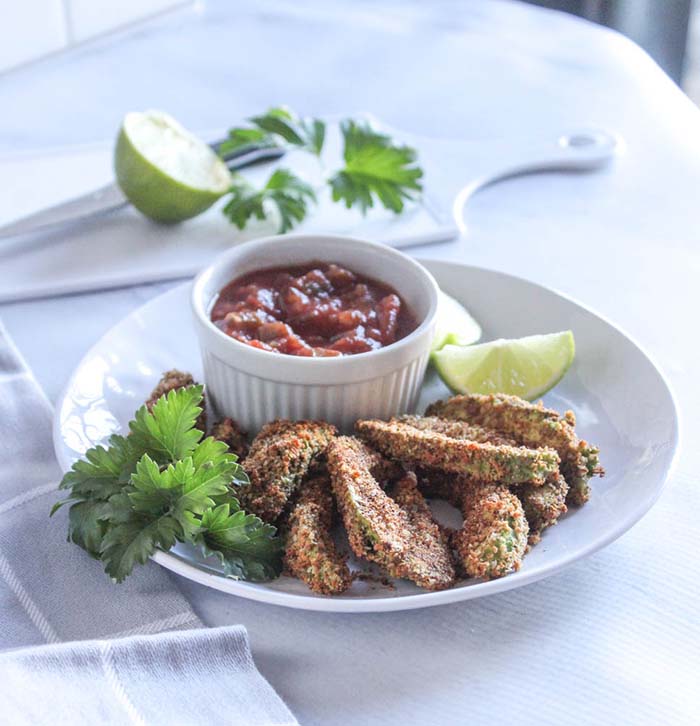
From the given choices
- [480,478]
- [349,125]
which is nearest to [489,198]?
[349,125]

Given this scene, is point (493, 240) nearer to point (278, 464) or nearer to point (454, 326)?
point (454, 326)

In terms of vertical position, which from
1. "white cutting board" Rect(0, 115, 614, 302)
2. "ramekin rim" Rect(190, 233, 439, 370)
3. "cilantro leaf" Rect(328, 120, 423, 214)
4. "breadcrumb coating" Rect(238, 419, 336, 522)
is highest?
"ramekin rim" Rect(190, 233, 439, 370)

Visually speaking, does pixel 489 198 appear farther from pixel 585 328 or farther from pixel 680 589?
pixel 680 589

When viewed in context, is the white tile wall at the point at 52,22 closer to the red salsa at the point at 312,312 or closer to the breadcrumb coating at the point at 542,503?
the red salsa at the point at 312,312

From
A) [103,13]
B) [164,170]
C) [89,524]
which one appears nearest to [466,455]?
[89,524]

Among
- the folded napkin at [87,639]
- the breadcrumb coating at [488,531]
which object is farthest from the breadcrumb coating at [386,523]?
the folded napkin at [87,639]

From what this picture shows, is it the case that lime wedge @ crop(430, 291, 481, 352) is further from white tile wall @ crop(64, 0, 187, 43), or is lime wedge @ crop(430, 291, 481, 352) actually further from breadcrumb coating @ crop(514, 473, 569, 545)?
white tile wall @ crop(64, 0, 187, 43)

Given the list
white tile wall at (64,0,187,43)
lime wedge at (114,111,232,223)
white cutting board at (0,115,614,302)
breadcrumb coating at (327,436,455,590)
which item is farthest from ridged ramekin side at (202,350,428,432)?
white tile wall at (64,0,187,43)
